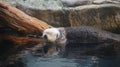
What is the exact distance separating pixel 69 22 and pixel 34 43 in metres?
1.26

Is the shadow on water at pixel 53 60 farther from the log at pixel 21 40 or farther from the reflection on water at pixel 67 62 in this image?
the log at pixel 21 40

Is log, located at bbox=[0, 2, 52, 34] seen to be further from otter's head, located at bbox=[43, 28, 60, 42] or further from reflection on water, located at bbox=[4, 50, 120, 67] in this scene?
reflection on water, located at bbox=[4, 50, 120, 67]

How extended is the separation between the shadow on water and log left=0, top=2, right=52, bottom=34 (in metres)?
0.90

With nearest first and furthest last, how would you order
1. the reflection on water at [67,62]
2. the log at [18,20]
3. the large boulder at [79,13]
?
the reflection on water at [67,62] → the log at [18,20] → the large boulder at [79,13]

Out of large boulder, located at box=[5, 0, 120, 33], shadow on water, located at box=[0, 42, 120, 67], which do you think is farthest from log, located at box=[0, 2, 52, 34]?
shadow on water, located at box=[0, 42, 120, 67]

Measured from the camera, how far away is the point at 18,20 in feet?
24.2

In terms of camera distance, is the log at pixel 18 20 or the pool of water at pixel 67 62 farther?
the log at pixel 18 20

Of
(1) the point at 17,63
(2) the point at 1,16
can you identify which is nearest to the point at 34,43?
(2) the point at 1,16

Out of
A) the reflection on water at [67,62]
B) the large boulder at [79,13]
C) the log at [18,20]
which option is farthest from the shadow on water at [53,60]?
the large boulder at [79,13]

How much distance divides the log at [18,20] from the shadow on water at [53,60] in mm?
902

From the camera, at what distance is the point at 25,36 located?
293 inches

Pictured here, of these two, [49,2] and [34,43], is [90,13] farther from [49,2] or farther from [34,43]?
[34,43]

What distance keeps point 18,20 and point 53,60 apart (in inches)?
70.9

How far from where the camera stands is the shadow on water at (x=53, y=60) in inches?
225
